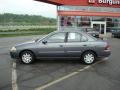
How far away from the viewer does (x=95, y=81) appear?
8.20 meters

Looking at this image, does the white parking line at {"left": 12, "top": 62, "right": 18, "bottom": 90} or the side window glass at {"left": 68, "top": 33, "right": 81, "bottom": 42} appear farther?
the side window glass at {"left": 68, "top": 33, "right": 81, "bottom": 42}

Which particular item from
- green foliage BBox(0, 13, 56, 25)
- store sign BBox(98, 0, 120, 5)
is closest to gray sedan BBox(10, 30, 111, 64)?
store sign BBox(98, 0, 120, 5)

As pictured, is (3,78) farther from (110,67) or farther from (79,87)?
(110,67)

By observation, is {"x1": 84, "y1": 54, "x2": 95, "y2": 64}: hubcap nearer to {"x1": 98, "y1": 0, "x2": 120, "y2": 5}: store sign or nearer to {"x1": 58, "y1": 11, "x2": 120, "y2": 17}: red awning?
{"x1": 58, "y1": 11, "x2": 120, "y2": 17}: red awning

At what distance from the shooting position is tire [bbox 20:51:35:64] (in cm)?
1152

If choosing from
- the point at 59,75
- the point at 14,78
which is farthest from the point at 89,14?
the point at 14,78

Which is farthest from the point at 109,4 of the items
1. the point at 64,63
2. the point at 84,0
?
the point at 64,63

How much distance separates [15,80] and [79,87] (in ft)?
7.06

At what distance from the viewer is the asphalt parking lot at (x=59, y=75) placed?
298 inches

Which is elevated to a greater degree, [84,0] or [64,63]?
[84,0]

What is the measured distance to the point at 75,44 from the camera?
1134 cm

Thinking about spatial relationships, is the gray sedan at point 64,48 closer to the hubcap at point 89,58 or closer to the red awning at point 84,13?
the hubcap at point 89,58

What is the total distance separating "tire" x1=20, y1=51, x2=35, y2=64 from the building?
31.0 m

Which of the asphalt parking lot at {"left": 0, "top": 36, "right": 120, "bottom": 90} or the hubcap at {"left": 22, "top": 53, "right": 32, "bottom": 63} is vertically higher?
the hubcap at {"left": 22, "top": 53, "right": 32, "bottom": 63}
